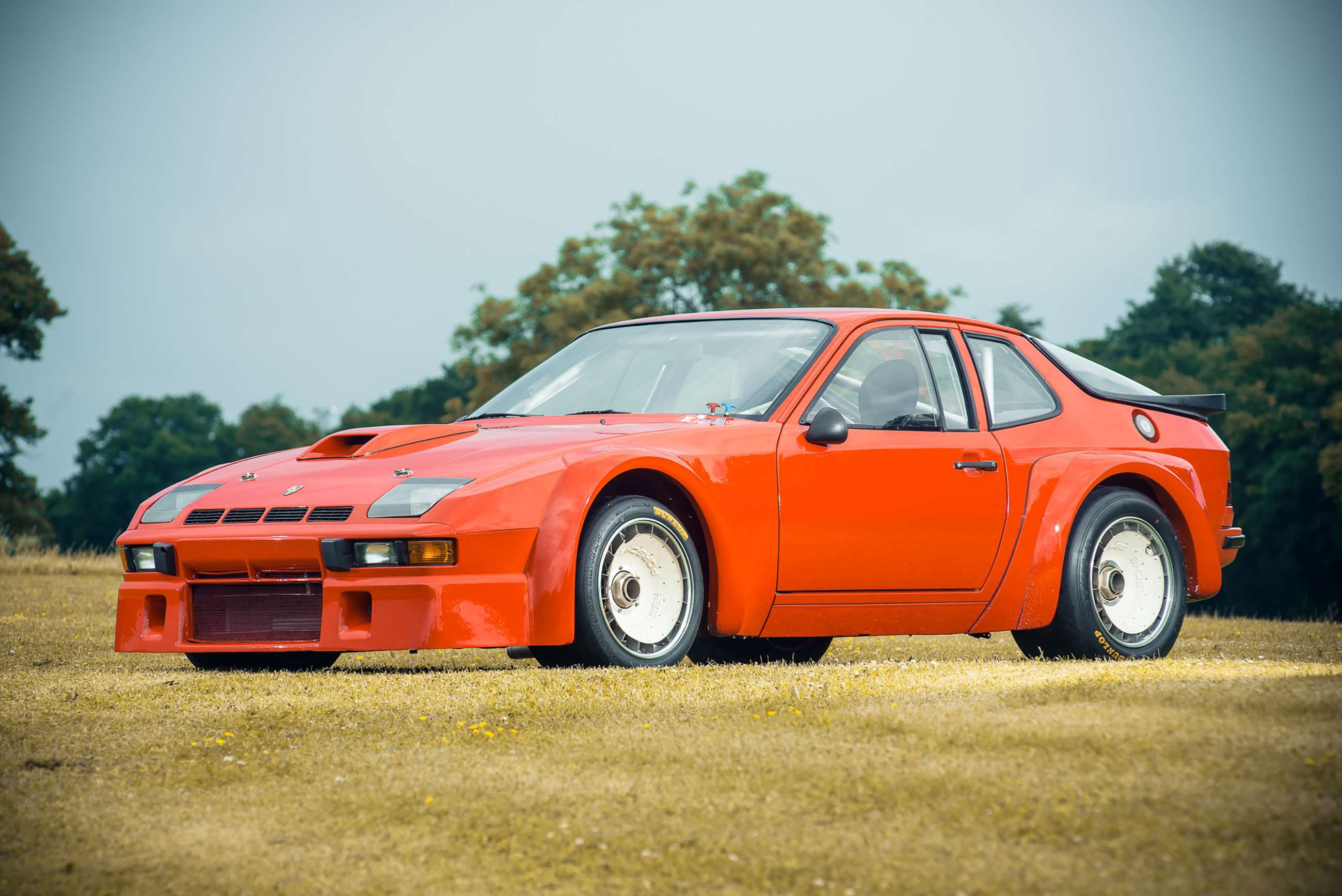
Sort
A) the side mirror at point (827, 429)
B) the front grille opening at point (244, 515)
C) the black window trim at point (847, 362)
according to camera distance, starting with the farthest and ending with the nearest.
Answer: the black window trim at point (847, 362)
the side mirror at point (827, 429)
the front grille opening at point (244, 515)

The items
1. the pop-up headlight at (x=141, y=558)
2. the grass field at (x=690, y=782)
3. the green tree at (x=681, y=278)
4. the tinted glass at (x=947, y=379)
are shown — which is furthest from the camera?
the green tree at (x=681, y=278)

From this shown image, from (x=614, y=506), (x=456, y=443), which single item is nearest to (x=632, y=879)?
(x=614, y=506)

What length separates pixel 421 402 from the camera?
81.5 m

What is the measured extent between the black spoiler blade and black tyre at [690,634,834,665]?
2195 millimetres

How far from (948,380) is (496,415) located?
2.32 m

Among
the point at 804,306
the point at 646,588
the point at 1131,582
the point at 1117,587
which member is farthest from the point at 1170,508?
the point at 804,306

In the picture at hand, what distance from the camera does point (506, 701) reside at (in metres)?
5.78

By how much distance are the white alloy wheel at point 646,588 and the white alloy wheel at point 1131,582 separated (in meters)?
2.36

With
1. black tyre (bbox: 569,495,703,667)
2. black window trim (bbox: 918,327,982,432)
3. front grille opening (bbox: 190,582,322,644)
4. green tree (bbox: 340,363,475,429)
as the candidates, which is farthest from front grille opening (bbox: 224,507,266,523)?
green tree (bbox: 340,363,475,429)

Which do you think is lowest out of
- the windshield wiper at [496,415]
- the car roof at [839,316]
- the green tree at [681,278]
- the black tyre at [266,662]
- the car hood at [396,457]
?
the black tyre at [266,662]

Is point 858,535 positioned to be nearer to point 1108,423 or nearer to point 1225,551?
point 1108,423

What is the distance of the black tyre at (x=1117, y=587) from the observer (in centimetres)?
801

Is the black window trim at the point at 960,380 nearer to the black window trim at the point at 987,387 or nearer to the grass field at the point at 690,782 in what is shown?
the black window trim at the point at 987,387

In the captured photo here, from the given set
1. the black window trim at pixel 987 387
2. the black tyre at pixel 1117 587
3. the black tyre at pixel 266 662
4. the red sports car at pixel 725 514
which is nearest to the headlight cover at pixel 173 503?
the red sports car at pixel 725 514
